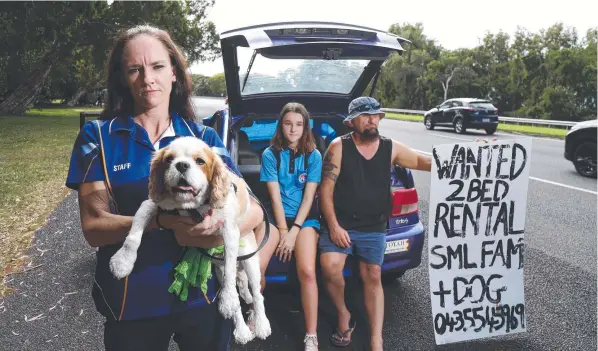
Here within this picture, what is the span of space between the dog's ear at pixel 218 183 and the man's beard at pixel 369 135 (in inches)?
78.6

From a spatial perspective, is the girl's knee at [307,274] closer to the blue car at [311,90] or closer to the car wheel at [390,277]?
the blue car at [311,90]

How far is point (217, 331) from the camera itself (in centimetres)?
173

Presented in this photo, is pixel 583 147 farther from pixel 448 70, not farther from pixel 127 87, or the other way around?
pixel 448 70

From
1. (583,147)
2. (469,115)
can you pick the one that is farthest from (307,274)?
(469,115)

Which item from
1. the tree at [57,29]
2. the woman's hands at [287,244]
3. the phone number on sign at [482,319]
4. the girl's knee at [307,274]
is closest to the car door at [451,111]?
the tree at [57,29]

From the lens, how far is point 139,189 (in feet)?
4.81

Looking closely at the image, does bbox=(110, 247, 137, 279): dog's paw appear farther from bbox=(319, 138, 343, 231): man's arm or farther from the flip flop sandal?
the flip flop sandal

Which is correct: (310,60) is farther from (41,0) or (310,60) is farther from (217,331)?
(41,0)

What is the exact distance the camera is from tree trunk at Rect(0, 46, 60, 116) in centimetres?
2750

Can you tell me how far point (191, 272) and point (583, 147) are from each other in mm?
11102

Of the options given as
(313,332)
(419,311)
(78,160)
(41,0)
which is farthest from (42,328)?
(41,0)

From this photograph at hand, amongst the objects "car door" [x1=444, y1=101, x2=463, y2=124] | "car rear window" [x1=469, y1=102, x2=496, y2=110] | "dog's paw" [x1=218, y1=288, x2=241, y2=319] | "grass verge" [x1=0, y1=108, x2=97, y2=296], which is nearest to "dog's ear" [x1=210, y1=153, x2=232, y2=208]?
"dog's paw" [x1=218, y1=288, x2=241, y2=319]

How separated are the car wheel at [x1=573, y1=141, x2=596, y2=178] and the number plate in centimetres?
837

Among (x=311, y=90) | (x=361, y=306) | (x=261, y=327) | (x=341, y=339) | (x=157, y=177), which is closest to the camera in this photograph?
(x=157, y=177)
